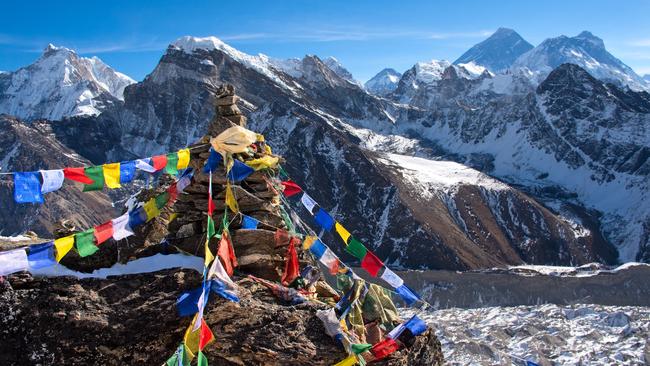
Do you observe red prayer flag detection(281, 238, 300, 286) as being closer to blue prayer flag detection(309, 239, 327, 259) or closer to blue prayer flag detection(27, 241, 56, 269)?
blue prayer flag detection(309, 239, 327, 259)

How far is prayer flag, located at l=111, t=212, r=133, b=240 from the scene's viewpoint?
1426 centimetres

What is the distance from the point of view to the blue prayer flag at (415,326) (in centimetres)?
1434

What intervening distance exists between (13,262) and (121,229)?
263cm

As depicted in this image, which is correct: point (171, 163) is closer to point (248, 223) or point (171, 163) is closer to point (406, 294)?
point (248, 223)

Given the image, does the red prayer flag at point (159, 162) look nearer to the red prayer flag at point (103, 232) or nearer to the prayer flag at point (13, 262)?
the red prayer flag at point (103, 232)

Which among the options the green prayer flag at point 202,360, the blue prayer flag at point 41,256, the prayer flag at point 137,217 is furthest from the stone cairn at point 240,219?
the green prayer flag at point 202,360

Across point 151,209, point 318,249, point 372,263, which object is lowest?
point 372,263

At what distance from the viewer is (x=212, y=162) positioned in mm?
16125

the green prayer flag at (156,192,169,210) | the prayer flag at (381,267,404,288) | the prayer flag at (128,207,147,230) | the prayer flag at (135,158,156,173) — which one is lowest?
the prayer flag at (381,267,404,288)

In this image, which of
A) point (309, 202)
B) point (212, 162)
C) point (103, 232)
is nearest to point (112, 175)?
point (103, 232)

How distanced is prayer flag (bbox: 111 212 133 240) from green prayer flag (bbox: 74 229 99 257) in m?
0.74

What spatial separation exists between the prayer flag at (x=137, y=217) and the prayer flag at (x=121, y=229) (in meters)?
0.21

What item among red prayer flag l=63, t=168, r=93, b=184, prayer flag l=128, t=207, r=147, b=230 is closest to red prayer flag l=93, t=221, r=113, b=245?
prayer flag l=128, t=207, r=147, b=230

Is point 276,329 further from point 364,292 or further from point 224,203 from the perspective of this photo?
point 224,203
